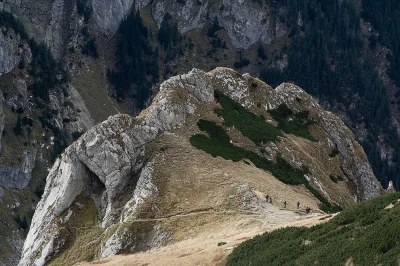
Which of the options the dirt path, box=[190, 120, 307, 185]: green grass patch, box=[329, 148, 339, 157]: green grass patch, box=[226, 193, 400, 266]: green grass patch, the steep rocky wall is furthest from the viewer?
box=[329, 148, 339, 157]: green grass patch

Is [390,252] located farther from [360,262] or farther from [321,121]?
[321,121]

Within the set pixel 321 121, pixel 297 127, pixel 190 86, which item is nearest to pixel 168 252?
pixel 190 86

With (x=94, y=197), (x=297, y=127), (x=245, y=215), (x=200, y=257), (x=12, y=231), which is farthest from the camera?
(x=12, y=231)

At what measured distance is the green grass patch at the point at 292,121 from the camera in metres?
89.2

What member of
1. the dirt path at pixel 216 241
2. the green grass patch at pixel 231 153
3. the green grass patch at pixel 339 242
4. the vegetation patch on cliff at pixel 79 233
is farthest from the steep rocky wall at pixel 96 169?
the green grass patch at pixel 339 242

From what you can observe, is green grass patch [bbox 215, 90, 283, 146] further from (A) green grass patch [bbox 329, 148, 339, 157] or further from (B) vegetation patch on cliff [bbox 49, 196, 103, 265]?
(B) vegetation patch on cliff [bbox 49, 196, 103, 265]

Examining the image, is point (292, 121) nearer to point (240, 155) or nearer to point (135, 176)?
point (240, 155)

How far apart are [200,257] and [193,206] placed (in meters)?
16.5

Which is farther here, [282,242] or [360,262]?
[282,242]

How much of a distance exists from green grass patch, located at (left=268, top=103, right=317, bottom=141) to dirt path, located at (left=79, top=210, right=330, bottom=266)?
30.0 m

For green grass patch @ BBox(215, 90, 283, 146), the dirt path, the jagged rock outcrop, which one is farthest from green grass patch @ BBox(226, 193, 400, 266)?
green grass patch @ BBox(215, 90, 283, 146)

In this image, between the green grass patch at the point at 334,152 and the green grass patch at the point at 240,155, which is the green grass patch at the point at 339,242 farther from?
the green grass patch at the point at 334,152

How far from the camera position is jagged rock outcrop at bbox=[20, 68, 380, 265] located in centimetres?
6156

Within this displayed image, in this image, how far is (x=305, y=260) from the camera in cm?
3584
